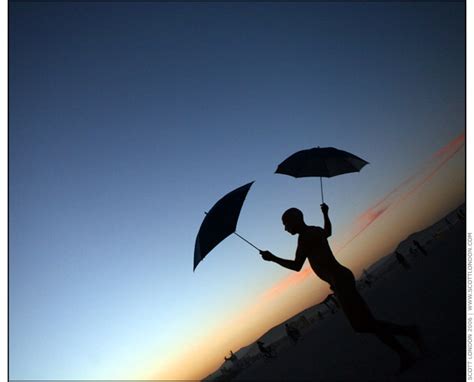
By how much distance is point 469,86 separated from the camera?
3480 millimetres

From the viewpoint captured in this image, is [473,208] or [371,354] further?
[371,354]

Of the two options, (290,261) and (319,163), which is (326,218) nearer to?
(290,261)

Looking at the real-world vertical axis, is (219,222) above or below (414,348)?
above

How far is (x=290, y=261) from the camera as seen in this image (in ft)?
13.9

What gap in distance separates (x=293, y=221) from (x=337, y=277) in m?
0.86

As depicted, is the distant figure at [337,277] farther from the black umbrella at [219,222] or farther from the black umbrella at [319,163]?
the black umbrella at [319,163]

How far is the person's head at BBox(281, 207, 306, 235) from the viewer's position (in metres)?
4.33

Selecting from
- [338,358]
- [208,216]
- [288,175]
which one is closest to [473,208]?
[288,175]

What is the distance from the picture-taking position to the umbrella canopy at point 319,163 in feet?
17.3

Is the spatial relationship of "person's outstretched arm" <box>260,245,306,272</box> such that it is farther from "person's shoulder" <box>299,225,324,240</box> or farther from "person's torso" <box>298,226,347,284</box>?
"person's shoulder" <box>299,225,324,240</box>

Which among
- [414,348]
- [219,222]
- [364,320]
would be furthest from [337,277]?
[414,348]
